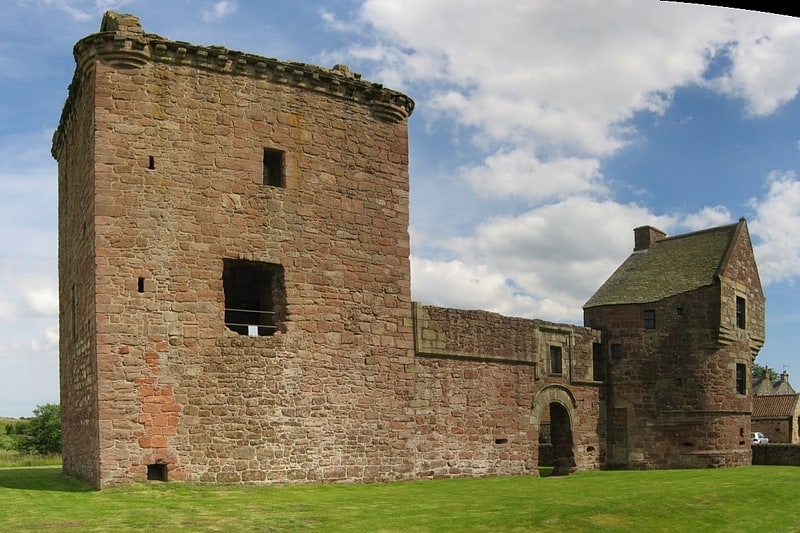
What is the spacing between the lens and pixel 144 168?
53.6ft

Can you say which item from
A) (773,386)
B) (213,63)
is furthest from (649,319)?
(773,386)

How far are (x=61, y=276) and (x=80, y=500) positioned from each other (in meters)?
7.78

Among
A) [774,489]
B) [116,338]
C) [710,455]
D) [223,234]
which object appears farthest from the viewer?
[710,455]

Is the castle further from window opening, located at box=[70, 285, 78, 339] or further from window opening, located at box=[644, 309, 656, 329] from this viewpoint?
A: window opening, located at box=[644, 309, 656, 329]

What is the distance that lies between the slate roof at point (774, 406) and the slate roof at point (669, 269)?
22801mm

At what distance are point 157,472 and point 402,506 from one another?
4.74m

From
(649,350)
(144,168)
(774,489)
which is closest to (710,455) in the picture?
(649,350)

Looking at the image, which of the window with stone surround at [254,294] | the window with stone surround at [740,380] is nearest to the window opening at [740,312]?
the window with stone surround at [740,380]

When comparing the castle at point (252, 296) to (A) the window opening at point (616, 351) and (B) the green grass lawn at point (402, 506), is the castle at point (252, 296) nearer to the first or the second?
(B) the green grass lawn at point (402, 506)

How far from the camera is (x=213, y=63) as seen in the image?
17312 millimetres

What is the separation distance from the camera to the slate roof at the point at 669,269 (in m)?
27.8

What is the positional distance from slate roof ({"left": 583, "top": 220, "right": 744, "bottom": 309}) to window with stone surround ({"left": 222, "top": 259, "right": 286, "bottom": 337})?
43.7ft

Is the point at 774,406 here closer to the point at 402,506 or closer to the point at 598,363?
the point at 598,363

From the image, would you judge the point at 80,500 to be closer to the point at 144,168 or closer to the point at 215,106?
the point at 144,168
